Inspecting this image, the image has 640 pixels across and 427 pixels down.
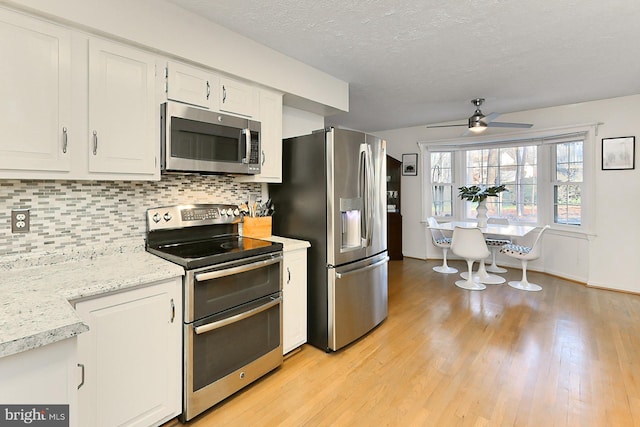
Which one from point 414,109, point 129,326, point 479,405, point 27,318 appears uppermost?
point 414,109

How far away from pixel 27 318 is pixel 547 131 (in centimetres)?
576

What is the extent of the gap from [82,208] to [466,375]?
9.04 ft

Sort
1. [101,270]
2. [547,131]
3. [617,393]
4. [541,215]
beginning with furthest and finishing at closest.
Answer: [541,215] < [547,131] < [617,393] < [101,270]

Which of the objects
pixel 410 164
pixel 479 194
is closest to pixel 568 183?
pixel 479 194

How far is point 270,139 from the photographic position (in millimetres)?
2672

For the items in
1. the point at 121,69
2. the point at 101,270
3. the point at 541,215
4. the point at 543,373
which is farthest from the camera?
the point at 541,215

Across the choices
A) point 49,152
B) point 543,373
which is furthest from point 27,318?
point 543,373

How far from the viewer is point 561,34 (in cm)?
240

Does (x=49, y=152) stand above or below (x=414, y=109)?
below

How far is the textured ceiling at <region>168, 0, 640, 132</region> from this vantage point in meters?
2.07

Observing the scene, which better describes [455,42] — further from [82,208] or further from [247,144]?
[82,208]

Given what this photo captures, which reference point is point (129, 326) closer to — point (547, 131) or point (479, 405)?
point (479, 405)

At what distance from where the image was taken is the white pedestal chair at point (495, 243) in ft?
15.7

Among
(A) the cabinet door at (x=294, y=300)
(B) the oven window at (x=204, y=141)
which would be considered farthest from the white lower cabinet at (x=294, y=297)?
(B) the oven window at (x=204, y=141)
